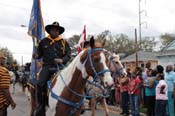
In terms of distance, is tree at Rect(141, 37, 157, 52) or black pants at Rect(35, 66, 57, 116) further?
tree at Rect(141, 37, 157, 52)

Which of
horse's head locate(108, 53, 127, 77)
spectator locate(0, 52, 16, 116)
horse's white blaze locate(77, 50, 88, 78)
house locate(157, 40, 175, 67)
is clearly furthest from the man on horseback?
house locate(157, 40, 175, 67)

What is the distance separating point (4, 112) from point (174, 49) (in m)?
20.5

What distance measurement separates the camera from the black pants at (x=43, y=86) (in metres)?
8.38

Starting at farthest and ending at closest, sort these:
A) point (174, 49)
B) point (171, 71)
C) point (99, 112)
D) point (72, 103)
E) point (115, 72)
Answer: point (174, 49) < point (99, 112) < point (171, 71) < point (115, 72) < point (72, 103)

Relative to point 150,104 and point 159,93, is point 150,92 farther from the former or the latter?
point 159,93

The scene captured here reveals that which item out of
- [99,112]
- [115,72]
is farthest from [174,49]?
[115,72]

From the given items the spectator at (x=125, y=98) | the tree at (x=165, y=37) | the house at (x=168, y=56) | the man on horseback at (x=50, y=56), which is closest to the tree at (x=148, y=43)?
the tree at (x=165, y=37)

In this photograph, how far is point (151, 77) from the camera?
14805 millimetres

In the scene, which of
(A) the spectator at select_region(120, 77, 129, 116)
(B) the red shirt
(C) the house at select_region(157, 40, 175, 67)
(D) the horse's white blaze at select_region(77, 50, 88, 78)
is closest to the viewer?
(D) the horse's white blaze at select_region(77, 50, 88, 78)

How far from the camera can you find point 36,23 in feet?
34.9

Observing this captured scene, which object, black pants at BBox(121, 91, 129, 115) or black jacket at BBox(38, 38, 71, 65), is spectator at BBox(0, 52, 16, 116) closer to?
black jacket at BBox(38, 38, 71, 65)

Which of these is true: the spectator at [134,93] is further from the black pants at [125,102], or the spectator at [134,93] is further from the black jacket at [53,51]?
the black jacket at [53,51]

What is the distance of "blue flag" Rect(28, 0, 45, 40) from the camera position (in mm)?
10625

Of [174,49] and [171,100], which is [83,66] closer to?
[171,100]
